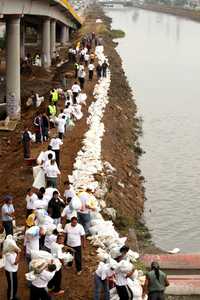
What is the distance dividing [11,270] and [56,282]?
103 centimetres

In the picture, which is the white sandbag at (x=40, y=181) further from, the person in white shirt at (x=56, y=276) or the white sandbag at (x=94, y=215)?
the person in white shirt at (x=56, y=276)

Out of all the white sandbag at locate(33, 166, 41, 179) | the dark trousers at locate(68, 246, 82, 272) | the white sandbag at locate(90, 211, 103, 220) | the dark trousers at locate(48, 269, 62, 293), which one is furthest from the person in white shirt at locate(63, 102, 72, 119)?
the dark trousers at locate(48, 269, 62, 293)

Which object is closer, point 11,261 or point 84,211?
point 11,261

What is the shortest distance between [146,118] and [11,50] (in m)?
10.6

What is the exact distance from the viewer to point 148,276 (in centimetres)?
1216

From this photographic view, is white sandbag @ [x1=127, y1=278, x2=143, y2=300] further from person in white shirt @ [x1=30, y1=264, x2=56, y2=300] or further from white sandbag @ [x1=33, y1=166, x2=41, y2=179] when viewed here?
white sandbag @ [x1=33, y1=166, x2=41, y2=179]

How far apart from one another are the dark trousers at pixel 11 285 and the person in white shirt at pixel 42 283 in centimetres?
82

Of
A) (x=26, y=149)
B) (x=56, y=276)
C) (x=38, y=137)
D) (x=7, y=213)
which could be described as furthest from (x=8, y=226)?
(x=38, y=137)

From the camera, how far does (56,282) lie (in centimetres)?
1338

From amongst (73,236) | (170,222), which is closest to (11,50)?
(170,222)

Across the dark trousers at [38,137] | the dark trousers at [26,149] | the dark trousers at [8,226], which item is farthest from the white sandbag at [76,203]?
the dark trousers at [38,137]

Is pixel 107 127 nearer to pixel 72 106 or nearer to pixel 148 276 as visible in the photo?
pixel 72 106

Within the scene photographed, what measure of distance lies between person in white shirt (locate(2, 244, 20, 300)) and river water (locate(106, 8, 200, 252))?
26.7 ft

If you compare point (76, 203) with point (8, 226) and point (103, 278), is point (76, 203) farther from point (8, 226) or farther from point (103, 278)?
point (103, 278)
